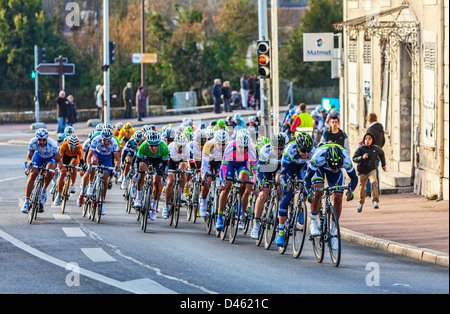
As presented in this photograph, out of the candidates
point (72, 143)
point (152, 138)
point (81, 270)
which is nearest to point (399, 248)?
point (81, 270)

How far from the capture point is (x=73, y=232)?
17734 mm

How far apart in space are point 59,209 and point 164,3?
44.5 m

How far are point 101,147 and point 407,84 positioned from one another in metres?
8.06

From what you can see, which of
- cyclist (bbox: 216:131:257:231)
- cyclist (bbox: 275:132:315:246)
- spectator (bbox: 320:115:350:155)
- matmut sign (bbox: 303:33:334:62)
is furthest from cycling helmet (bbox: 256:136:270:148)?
matmut sign (bbox: 303:33:334:62)

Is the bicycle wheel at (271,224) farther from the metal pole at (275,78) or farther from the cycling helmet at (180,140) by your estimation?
the metal pole at (275,78)

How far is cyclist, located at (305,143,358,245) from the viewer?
14.0m

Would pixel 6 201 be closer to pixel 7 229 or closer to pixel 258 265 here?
pixel 7 229

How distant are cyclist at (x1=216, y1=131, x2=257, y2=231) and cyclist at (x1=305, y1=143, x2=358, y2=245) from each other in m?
2.15

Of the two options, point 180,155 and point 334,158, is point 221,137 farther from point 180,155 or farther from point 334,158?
point 334,158

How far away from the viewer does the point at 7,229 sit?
18234mm

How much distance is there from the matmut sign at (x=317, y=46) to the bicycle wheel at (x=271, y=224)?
10.1 m

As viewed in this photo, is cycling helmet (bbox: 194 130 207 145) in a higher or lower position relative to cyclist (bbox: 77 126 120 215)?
higher

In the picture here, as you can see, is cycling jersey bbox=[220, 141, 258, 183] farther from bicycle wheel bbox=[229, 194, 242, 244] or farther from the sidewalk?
the sidewalk

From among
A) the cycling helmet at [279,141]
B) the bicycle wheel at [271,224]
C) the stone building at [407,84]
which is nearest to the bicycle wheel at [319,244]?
the bicycle wheel at [271,224]
